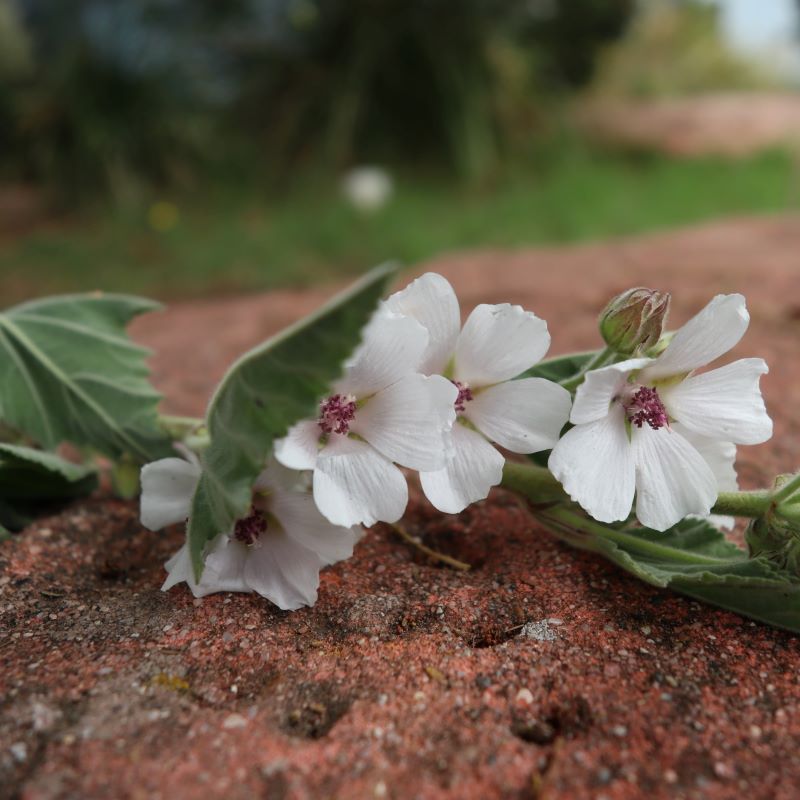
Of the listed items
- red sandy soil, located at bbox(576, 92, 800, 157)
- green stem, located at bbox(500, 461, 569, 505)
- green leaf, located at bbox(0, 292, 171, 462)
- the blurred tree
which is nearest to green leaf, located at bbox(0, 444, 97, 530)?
green leaf, located at bbox(0, 292, 171, 462)

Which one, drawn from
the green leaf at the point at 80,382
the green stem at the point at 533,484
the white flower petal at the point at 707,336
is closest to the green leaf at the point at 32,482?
the green leaf at the point at 80,382

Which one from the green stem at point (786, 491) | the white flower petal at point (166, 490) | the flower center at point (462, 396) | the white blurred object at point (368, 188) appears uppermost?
the flower center at point (462, 396)

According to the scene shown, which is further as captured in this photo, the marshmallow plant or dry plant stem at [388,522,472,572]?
dry plant stem at [388,522,472,572]

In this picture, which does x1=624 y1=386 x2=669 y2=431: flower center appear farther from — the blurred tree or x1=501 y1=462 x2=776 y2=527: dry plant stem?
the blurred tree

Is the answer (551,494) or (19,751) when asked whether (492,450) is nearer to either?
(551,494)

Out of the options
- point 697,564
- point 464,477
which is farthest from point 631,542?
point 464,477

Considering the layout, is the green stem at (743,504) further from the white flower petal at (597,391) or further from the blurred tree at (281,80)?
the blurred tree at (281,80)
